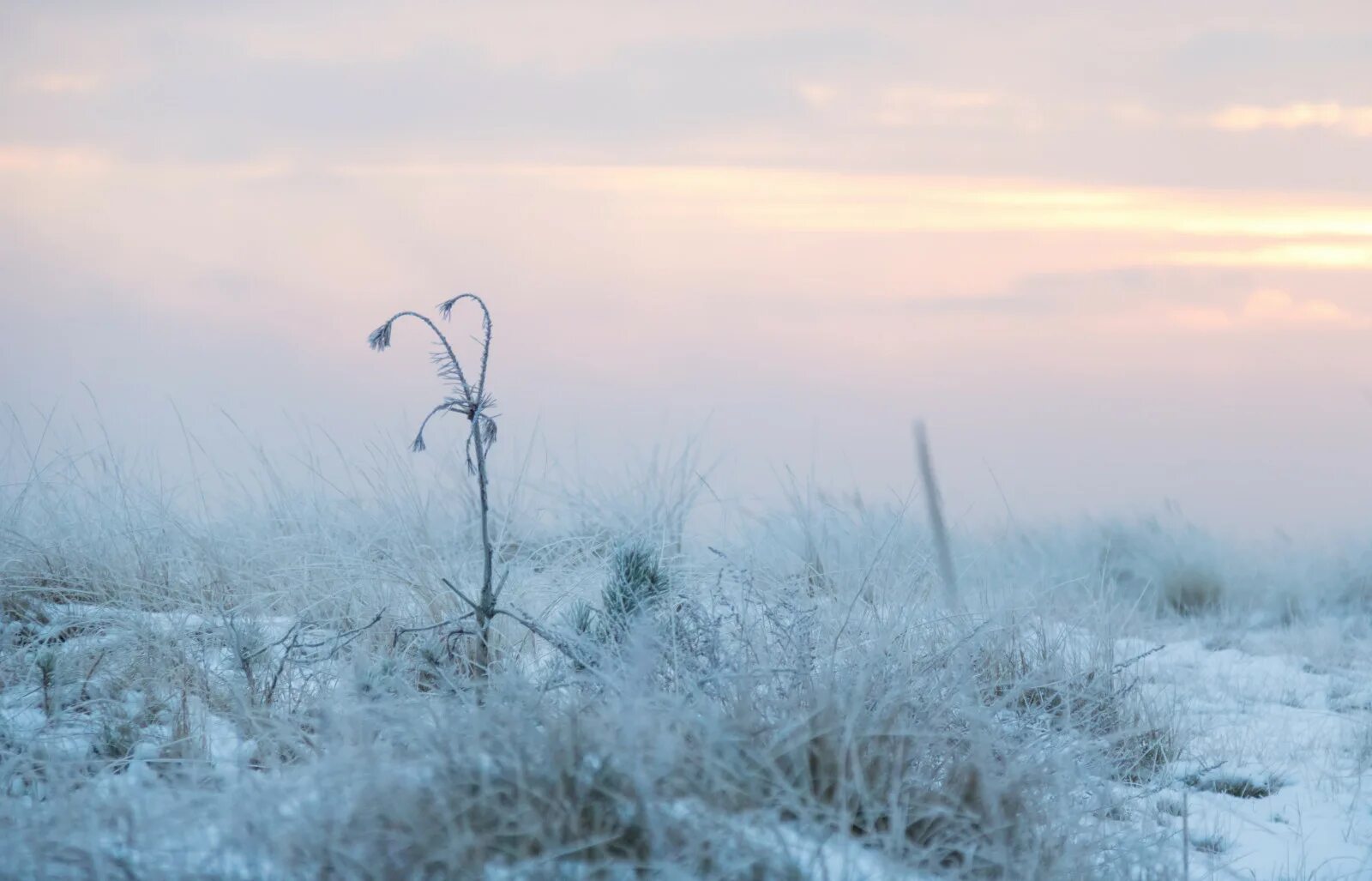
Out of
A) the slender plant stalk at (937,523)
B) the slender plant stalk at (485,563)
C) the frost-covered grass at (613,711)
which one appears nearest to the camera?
the frost-covered grass at (613,711)


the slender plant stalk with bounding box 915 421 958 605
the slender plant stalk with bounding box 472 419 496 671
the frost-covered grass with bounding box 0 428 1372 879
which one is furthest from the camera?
the slender plant stalk with bounding box 915 421 958 605

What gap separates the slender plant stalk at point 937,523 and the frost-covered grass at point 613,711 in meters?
0.07

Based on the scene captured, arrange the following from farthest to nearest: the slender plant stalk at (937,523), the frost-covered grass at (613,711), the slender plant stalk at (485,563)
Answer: the slender plant stalk at (937,523) → the slender plant stalk at (485,563) → the frost-covered grass at (613,711)

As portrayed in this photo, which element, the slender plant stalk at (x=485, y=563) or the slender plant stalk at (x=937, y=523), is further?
the slender plant stalk at (x=937, y=523)

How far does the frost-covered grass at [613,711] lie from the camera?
78.6 inches

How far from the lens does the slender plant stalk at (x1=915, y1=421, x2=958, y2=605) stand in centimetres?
482

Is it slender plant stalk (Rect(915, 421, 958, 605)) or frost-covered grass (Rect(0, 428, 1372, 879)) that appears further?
slender plant stalk (Rect(915, 421, 958, 605))

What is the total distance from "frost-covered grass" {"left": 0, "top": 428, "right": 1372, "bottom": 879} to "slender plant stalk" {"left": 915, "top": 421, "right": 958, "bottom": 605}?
0.24 ft

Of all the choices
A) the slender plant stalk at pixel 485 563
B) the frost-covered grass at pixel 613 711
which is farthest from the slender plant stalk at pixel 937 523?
the slender plant stalk at pixel 485 563

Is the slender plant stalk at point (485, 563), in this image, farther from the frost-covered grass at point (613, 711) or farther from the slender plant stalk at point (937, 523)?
the slender plant stalk at point (937, 523)

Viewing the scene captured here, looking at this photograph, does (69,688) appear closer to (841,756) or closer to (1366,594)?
(841,756)

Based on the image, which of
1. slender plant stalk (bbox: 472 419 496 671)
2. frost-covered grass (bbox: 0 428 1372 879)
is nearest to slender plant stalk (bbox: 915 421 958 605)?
frost-covered grass (bbox: 0 428 1372 879)

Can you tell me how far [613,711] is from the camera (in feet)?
7.23

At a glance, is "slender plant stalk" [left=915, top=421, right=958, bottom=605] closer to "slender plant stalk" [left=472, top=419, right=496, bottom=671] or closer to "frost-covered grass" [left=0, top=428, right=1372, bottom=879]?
"frost-covered grass" [left=0, top=428, right=1372, bottom=879]
